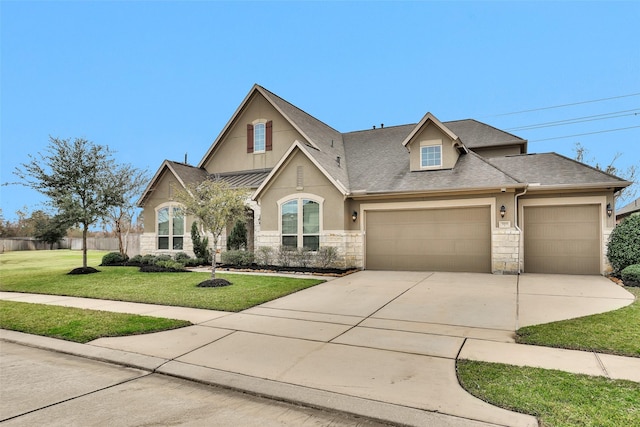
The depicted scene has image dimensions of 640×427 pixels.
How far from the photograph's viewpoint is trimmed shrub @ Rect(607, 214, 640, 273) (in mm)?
11080

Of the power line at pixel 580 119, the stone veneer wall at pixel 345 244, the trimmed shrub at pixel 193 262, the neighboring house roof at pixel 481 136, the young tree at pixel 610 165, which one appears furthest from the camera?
the young tree at pixel 610 165

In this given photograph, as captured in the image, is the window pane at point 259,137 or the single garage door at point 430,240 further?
the window pane at point 259,137

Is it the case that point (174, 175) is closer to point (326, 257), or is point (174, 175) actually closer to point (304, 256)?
point (304, 256)

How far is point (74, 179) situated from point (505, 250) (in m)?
17.4

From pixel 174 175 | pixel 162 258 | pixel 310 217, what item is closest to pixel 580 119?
pixel 310 217

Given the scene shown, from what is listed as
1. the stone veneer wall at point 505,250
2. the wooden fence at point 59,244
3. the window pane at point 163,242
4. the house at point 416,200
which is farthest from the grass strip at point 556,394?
the wooden fence at point 59,244

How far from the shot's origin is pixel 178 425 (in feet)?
10.9

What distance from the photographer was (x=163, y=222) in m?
18.6

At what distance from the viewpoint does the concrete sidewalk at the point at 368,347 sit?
3.79 metres

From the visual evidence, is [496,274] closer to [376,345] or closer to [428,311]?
[428,311]

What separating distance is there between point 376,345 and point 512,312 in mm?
3703

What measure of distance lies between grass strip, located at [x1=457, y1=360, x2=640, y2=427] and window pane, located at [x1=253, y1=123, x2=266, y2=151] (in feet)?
54.0

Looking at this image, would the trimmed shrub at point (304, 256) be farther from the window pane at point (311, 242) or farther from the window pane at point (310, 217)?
the window pane at point (310, 217)

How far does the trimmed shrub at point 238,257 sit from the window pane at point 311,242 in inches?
100
